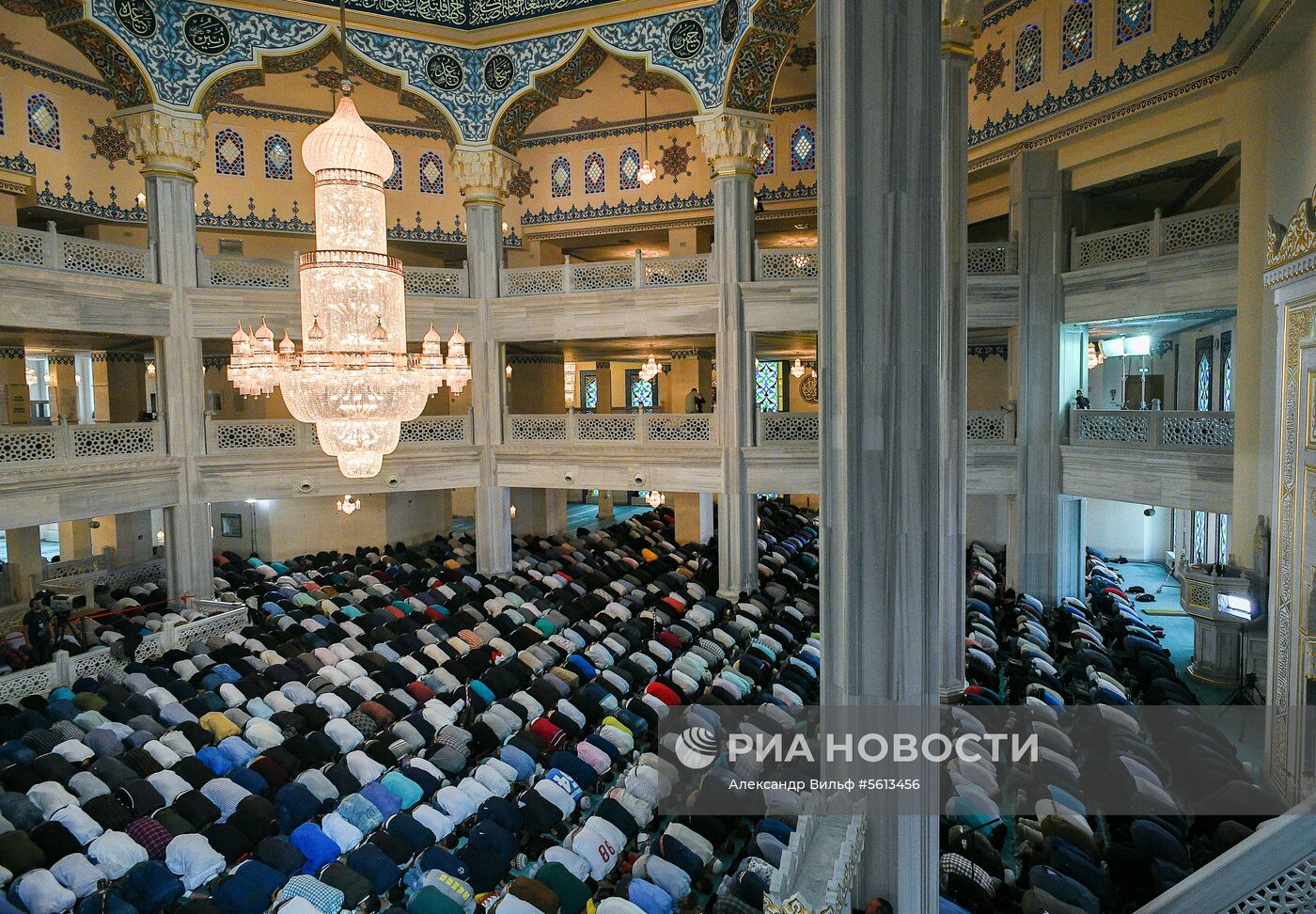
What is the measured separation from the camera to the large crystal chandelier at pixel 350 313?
721 cm

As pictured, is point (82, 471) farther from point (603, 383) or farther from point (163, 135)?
point (603, 383)

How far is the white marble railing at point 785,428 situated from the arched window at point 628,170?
728 centimetres

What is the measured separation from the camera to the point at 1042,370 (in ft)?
41.4

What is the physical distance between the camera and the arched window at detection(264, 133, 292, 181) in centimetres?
1652

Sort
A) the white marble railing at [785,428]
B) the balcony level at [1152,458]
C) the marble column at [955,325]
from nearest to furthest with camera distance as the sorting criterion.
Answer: the marble column at [955,325] < the balcony level at [1152,458] < the white marble railing at [785,428]

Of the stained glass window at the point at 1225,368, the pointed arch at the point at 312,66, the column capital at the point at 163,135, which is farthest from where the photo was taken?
the stained glass window at the point at 1225,368

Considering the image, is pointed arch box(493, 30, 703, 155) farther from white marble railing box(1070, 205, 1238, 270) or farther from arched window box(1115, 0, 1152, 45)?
white marble railing box(1070, 205, 1238, 270)

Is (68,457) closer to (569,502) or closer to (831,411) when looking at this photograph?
(831,411)

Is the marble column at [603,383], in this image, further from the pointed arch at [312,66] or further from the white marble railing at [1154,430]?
the white marble railing at [1154,430]

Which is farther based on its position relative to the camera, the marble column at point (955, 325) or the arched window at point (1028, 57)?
the arched window at point (1028, 57)

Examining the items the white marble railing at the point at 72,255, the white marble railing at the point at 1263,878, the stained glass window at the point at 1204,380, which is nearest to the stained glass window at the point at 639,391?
the white marble railing at the point at 72,255

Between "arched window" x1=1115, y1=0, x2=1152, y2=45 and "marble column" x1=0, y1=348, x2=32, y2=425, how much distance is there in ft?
60.7

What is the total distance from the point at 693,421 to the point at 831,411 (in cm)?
823

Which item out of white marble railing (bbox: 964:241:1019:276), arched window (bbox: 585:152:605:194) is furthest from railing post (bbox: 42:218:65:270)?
white marble railing (bbox: 964:241:1019:276)
